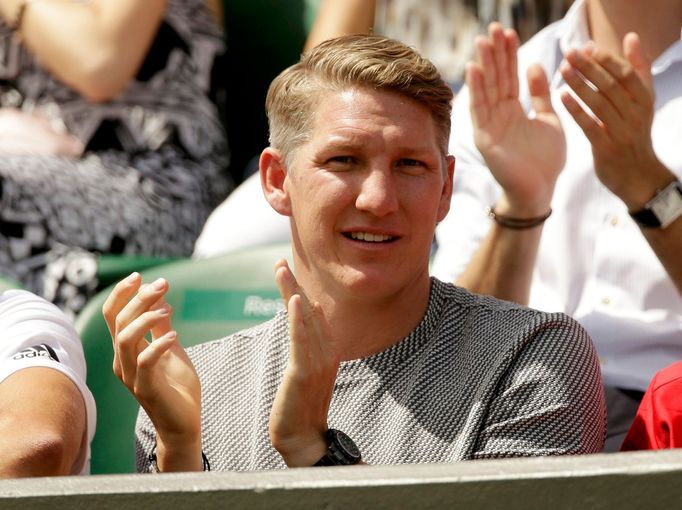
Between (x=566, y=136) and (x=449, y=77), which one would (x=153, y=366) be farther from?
(x=449, y=77)

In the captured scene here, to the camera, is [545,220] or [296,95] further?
[545,220]

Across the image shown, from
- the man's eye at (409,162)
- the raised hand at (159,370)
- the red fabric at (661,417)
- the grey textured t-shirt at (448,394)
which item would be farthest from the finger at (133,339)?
the red fabric at (661,417)

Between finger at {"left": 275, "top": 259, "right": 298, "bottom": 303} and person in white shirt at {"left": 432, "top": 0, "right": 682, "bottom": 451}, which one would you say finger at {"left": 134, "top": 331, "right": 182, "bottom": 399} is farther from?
person in white shirt at {"left": 432, "top": 0, "right": 682, "bottom": 451}

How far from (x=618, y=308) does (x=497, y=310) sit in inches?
18.7

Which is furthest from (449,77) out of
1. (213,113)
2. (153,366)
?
(153,366)

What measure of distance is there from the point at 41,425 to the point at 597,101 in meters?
0.92

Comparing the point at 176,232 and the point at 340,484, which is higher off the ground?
the point at 340,484

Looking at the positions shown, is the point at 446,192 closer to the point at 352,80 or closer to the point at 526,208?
the point at 352,80

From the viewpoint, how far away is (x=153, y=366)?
4.98ft

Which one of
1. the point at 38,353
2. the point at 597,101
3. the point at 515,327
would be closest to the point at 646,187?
the point at 597,101

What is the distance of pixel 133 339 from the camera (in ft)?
5.02

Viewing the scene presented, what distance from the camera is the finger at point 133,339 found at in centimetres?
152

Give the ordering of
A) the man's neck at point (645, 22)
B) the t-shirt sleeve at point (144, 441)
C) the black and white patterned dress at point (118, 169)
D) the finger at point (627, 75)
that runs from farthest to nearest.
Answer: the black and white patterned dress at point (118, 169) < the man's neck at point (645, 22) < the finger at point (627, 75) < the t-shirt sleeve at point (144, 441)

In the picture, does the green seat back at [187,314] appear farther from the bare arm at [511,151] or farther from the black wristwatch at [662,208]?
the black wristwatch at [662,208]
